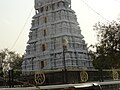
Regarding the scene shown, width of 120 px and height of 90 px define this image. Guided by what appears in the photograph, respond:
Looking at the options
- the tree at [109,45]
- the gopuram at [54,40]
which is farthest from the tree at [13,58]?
the tree at [109,45]

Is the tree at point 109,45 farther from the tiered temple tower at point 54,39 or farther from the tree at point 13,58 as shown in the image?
the tree at point 13,58

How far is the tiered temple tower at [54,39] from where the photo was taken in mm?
35562

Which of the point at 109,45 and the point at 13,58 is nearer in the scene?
the point at 109,45

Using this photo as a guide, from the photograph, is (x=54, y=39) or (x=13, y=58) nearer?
(x=54, y=39)

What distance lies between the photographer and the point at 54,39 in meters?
36.6

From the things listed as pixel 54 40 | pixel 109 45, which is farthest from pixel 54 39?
pixel 109 45

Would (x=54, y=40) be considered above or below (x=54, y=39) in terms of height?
below

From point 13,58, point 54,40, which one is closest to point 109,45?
point 54,40

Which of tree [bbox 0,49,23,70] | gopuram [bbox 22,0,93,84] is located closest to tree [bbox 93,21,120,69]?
gopuram [bbox 22,0,93,84]

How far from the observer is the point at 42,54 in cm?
3791

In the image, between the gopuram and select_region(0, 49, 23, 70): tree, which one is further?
select_region(0, 49, 23, 70): tree

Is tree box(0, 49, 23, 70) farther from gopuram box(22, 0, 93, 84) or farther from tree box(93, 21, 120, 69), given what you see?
tree box(93, 21, 120, 69)

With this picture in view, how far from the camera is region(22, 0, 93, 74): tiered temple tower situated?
35562mm

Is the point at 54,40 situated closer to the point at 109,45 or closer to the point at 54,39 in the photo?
the point at 54,39
